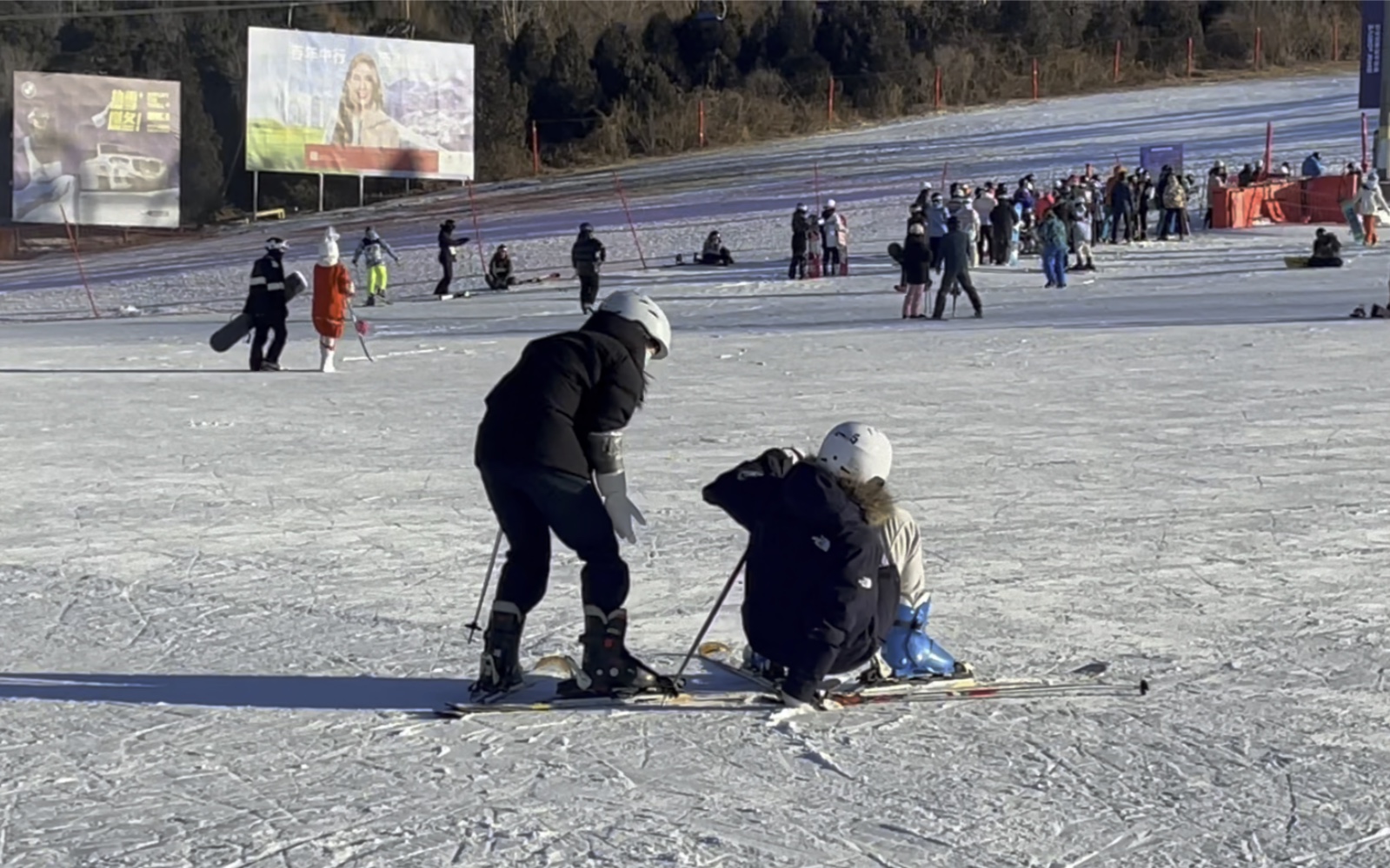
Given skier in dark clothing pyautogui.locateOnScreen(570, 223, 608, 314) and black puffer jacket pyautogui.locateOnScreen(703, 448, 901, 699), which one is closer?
black puffer jacket pyautogui.locateOnScreen(703, 448, 901, 699)

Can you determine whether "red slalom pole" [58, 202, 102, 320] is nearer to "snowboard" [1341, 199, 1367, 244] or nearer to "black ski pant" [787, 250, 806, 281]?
"black ski pant" [787, 250, 806, 281]

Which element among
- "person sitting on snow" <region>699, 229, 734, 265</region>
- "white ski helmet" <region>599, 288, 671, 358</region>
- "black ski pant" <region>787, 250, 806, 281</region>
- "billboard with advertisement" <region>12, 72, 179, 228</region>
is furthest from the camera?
"billboard with advertisement" <region>12, 72, 179, 228</region>

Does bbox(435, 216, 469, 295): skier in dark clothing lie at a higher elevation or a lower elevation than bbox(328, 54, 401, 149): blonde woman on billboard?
lower

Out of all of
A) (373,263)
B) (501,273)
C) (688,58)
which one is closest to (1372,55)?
(501,273)

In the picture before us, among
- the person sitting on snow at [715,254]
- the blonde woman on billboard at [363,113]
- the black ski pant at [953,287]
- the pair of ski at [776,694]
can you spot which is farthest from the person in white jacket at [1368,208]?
the pair of ski at [776,694]

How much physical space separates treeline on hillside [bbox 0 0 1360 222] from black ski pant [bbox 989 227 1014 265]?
85.4 feet

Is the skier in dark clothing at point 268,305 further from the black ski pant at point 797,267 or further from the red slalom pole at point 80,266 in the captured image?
the red slalom pole at point 80,266

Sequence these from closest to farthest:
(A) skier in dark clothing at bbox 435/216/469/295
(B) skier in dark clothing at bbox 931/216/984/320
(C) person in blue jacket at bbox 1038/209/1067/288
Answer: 1. (B) skier in dark clothing at bbox 931/216/984/320
2. (C) person in blue jacket at bbox 1038/209/1067/288
3. (A) skier in dark clothing at bbox 435/216/469/295

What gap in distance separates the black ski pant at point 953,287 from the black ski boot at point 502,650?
55.7ft

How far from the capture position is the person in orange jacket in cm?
1831

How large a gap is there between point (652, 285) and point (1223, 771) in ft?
83.9

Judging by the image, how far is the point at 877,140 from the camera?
50812 millimetres

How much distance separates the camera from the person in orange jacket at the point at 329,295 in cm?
1831

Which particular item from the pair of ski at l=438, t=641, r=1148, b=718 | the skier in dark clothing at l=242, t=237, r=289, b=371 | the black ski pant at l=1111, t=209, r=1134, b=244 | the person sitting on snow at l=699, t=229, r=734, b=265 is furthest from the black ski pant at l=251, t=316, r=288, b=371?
the black ski pant at l=1111, t=209, r=1134, b=244
